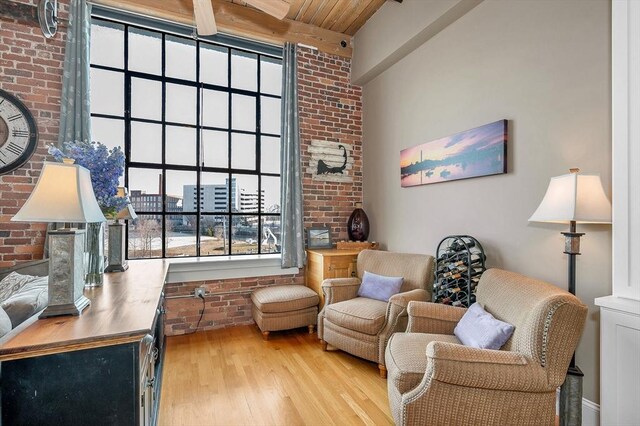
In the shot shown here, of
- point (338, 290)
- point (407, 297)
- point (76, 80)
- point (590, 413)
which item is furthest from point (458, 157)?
point (76, 80)

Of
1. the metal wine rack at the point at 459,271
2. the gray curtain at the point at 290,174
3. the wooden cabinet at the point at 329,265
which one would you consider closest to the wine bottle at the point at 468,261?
the metal wine rack at the point at 459,271

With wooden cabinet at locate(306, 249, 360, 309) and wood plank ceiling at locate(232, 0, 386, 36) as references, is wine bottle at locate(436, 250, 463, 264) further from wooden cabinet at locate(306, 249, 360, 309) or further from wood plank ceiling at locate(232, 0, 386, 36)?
wood plank ceiling at locate(232, 0, 386, 36)

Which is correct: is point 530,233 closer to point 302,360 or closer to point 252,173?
point 302,360

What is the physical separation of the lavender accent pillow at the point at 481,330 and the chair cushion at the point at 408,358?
11 centimetres

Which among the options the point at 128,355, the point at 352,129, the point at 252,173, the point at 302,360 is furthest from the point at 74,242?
the point at 352,129

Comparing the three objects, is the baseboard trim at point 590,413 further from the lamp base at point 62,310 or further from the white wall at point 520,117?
the lamp base at point 62,310

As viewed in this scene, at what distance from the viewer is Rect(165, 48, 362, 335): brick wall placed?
131 inches

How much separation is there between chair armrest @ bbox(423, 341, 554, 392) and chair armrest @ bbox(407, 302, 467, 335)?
2.09 ft

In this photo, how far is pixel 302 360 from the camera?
2.66m

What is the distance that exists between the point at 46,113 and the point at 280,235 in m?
2.47

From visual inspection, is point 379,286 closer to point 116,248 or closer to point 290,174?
point 290,174

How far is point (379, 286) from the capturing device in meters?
2.86

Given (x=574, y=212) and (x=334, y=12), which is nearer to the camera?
(x=574, y=212)

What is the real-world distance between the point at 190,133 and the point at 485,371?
11.2 ft
